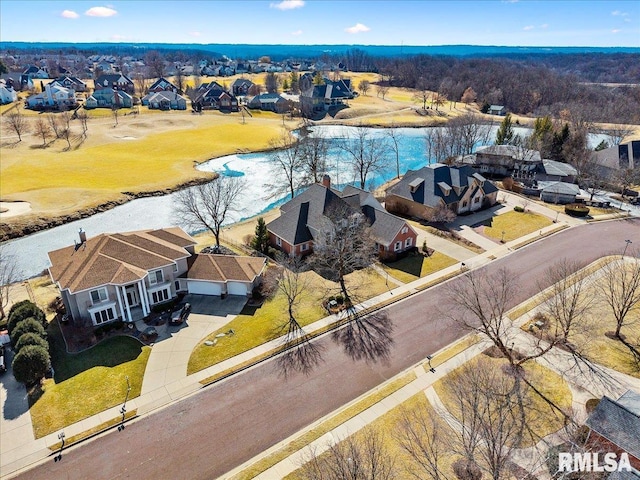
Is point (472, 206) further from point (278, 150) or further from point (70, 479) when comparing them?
point (70, 479)

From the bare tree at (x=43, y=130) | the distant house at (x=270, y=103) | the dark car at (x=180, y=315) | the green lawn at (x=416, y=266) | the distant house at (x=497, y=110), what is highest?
the distant house at (x=270, y=103)

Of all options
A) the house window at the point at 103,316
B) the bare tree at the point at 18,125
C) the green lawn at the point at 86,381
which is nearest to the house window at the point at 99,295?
the house window at the point at 103,316

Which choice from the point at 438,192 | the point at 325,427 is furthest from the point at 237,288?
the point at 438,192

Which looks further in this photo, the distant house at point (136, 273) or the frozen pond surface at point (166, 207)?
the frozen pond surface at point (166, 207)

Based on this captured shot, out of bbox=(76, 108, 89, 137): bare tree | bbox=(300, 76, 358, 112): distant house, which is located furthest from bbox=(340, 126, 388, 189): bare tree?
bbox=(76, 108, 89, 137): bare tree

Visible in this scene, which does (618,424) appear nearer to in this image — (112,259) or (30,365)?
(30,365)

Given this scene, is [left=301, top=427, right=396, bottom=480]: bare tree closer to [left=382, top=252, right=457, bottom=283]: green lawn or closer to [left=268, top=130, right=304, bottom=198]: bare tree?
[left=382, top=252, right=457, bottom=283]: green lawn

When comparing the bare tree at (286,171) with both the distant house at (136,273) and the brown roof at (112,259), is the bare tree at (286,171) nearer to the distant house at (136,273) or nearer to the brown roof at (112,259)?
the distant house at (136,273)
